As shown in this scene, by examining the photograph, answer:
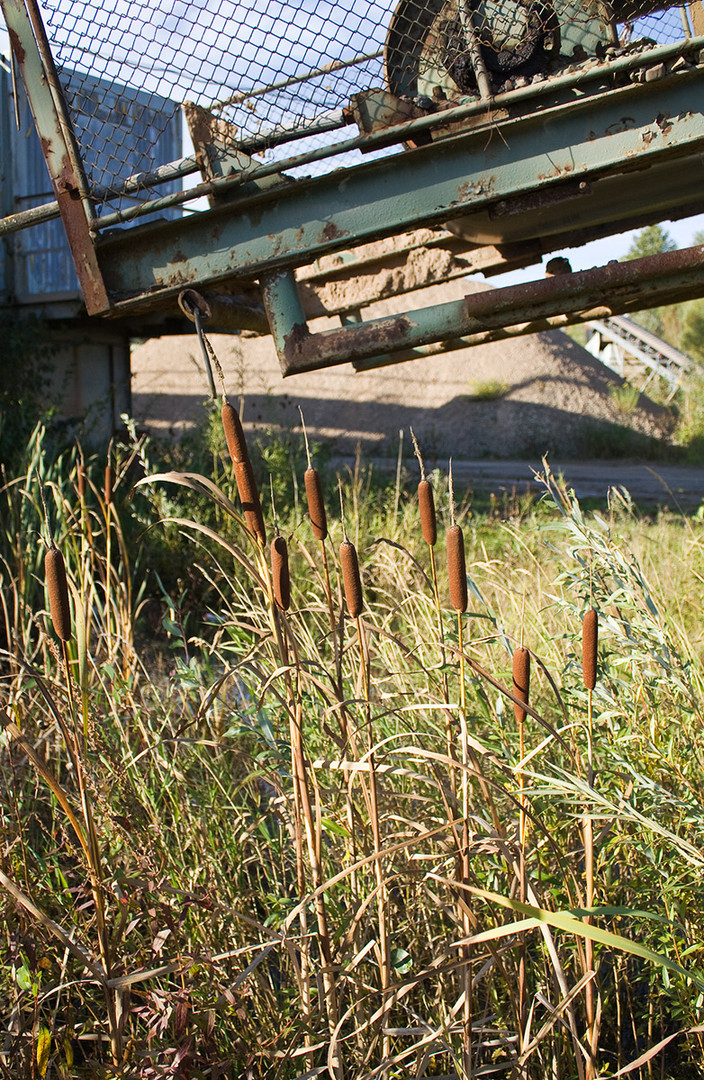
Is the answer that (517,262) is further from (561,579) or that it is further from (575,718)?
(575,718)

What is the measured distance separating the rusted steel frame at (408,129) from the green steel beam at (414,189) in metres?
0.05

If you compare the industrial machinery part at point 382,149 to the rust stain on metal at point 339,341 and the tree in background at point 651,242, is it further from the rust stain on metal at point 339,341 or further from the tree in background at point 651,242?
the tree in background at point 651,242

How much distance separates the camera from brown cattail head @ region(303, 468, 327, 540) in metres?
1.08

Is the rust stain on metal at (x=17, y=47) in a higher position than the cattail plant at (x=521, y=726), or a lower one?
higher

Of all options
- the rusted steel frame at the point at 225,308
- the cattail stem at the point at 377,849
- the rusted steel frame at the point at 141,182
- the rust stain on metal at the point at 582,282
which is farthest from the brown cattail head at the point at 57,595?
the rust stain on metal at the point at 582,282

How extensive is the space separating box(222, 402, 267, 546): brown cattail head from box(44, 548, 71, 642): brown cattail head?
9.2 inches

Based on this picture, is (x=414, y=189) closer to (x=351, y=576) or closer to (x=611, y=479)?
(x=351, y=576)

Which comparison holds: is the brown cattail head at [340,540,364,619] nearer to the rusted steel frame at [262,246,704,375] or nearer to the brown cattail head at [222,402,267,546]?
the brown cattail head at [222,402,267,546]

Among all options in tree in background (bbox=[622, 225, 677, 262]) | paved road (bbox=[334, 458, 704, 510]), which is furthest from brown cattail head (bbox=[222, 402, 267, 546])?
tree in background (bbox=[622, 225, 677, 262])

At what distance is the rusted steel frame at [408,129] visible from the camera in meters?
2.27

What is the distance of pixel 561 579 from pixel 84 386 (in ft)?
25.3

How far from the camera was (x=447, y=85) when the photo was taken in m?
2.65

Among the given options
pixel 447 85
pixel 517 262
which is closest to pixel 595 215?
pixel 517 262

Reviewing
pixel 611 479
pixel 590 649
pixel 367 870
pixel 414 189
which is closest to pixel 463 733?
pixel 590 649
